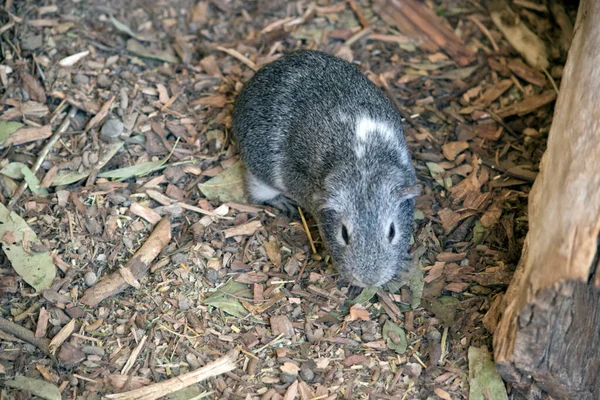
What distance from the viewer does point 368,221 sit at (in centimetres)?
576

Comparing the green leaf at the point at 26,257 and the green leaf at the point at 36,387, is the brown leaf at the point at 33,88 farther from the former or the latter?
the green leaf at the point at 36,387

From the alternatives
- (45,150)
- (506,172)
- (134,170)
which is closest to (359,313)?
(506,172)

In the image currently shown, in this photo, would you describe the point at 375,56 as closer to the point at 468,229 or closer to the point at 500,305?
the point at 468,229

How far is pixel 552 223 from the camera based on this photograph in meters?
4.80

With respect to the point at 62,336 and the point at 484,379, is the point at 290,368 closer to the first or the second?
the point at 484,379

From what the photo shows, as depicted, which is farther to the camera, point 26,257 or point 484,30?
point 484,30

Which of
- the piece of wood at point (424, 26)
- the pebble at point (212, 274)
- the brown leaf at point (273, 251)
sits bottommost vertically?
the pebble at point (212, 274)

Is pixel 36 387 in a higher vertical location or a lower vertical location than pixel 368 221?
lower

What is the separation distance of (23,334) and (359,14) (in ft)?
17.5

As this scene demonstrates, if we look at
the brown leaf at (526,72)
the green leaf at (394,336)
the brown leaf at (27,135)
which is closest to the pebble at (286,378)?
the green leaf at (394,336)

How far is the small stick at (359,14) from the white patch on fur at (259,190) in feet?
8.71

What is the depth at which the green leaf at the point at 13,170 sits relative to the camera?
6.74 metres

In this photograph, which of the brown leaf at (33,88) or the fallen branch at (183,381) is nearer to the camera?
the fallen branch at (183,381)

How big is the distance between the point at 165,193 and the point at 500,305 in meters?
3.39
